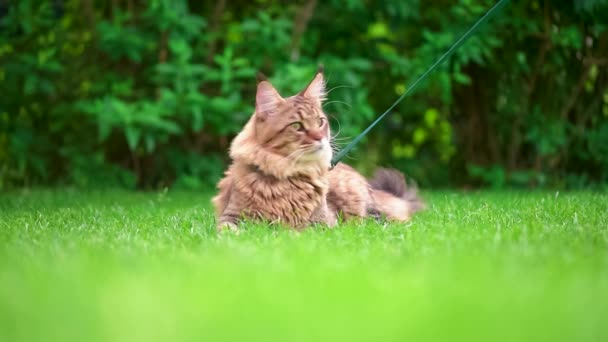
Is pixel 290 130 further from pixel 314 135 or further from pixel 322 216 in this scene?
pixel 322 216

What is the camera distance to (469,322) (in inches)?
79.6

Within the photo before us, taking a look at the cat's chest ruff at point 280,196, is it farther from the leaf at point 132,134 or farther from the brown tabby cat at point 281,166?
the leaf at point 132,134

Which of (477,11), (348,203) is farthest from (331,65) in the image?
(348,203)

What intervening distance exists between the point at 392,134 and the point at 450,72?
7.26ft

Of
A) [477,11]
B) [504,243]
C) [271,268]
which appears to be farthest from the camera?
[477,11]

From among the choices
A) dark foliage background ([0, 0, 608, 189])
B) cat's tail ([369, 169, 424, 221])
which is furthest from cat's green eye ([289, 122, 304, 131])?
dark foliage background ([0, 0, 608, 189])

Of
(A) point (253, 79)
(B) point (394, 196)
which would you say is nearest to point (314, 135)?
(B) point (394, 196)

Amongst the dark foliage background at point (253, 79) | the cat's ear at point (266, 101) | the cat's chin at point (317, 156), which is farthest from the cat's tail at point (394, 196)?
the dark foliage background at point (253, 79)

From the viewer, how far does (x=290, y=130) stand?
402 cm

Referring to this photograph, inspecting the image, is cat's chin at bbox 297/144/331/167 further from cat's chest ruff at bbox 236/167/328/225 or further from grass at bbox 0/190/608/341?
grass at bbox 0/190/608/341

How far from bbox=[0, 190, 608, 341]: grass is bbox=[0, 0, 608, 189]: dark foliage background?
3.42 m

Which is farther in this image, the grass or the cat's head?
the cat's head

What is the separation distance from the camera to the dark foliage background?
23.2 feet

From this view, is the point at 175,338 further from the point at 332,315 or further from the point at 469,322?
the point at 469,322
